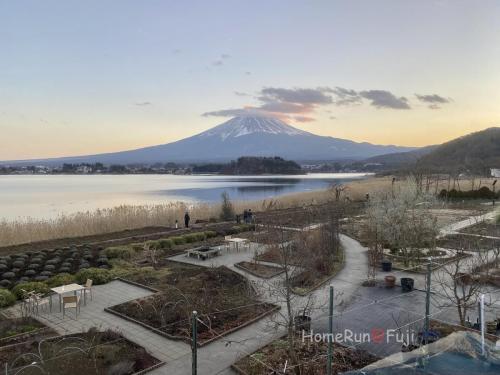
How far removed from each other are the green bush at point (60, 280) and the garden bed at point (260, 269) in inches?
217

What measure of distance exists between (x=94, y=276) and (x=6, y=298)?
2647 mm

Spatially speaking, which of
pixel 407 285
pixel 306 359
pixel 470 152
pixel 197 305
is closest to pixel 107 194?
pixel 197 305

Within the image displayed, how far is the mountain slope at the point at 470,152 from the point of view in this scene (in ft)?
269

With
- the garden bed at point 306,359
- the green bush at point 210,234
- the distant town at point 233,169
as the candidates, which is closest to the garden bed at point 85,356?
the garden bed at point 306,359

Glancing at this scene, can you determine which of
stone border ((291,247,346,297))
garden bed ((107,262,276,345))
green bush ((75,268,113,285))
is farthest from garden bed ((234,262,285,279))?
green bush ((75,268,113,285))

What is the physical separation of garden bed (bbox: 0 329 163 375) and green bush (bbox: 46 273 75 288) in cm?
420

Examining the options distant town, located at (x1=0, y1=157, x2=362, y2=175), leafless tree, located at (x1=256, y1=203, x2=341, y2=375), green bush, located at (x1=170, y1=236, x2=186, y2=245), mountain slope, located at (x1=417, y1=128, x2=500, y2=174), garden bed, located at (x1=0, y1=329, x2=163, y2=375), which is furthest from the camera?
distant town, located at (x1=0, y1=157, x2=362, y2=175)

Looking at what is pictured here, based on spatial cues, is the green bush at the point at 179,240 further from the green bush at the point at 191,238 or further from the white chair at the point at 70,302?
the white chair at the point at 70,302

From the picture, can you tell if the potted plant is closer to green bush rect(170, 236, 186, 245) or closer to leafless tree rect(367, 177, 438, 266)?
leafless tree rect(367, 177, 438, 266)

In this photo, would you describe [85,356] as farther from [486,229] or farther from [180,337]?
[486,229]

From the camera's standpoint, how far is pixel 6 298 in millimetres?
10375

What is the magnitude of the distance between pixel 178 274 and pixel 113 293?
7.97 ft

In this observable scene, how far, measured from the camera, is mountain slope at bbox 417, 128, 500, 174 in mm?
82062

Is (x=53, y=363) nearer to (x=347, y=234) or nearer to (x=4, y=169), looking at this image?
(x=347, y=234)
